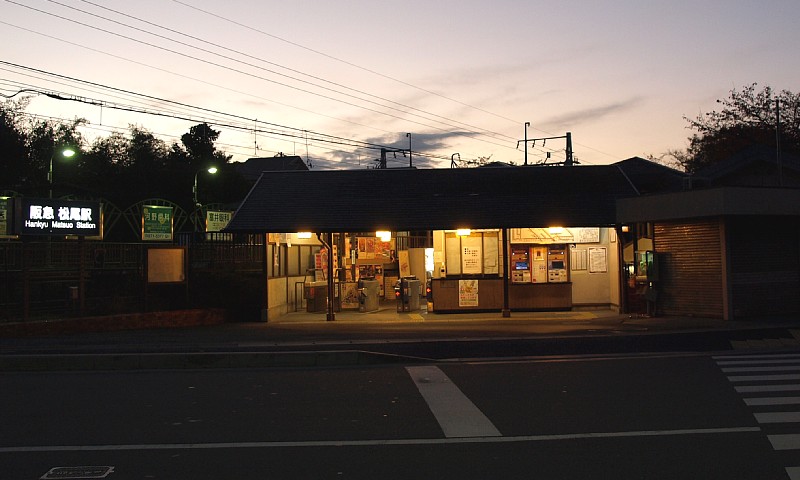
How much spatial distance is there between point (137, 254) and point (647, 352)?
15.4 meters

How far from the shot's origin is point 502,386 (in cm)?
1141

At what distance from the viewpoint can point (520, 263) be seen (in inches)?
955

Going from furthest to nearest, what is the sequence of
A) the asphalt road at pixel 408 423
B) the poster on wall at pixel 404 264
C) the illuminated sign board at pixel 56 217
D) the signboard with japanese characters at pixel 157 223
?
1. the signboard with japanese characters at pixel 157 223
2. the poster on wall at pixel 404 264
3. the illuminated sign board at pixel 56 217
4. the asphalt road at pixel 408 423

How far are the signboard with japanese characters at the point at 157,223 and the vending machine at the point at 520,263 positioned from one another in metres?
19.9

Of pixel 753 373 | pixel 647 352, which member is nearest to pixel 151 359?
pixel 647 352

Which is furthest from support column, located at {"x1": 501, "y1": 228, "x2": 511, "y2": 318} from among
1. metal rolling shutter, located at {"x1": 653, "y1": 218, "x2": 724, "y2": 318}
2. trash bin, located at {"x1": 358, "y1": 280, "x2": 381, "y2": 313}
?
trash bin, located at {"x1": 358, "y1": 280, "x2": 381, "y2": 313}

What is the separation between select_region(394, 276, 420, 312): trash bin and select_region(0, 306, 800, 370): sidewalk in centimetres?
298

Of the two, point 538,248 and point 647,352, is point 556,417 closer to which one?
point 647,352

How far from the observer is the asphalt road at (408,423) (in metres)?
6.95

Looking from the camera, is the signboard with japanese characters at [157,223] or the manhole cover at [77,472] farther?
the signboard with japanese characters at [157,223]

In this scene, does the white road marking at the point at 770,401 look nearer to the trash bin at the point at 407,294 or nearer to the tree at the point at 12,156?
the trash bin at the point at 407,294

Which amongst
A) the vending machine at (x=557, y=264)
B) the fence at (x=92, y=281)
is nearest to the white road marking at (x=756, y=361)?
the vending machine at (x=557, y=264)

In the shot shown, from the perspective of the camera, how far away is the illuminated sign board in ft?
64.7

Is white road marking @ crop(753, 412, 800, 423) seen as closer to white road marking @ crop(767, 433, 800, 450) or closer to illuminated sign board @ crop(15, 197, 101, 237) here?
white road marking @ crop(767, 433, 800, 450)
